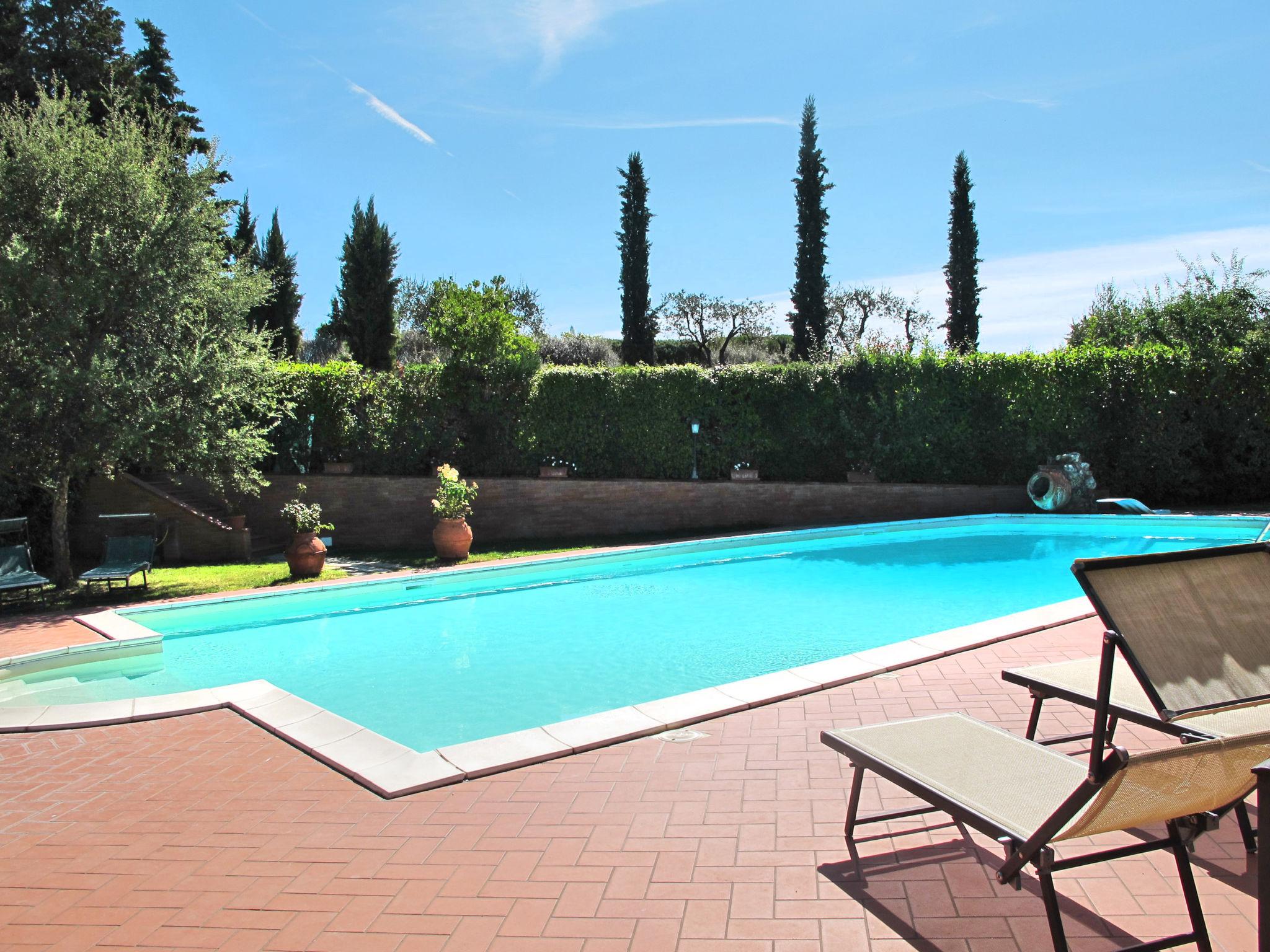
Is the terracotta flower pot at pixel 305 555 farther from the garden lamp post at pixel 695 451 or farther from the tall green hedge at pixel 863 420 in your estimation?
the garden lamp post at pixel 695 451

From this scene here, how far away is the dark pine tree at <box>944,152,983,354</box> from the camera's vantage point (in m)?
31.2

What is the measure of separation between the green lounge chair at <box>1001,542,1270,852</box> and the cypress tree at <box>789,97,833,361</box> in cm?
2699

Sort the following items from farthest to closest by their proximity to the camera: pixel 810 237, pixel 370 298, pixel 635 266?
pixel 635 266, pixel 370 298, pixel 810 237

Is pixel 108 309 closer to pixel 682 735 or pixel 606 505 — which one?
pixel 606 505

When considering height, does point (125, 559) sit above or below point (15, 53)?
below

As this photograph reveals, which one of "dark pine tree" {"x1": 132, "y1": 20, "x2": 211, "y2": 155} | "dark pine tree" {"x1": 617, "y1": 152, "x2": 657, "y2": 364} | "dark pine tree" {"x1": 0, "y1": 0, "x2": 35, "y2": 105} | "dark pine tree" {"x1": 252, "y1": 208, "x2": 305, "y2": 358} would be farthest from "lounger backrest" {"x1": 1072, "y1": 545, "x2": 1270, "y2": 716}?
"dark pine tree" {"x1": 252, "y1": 208, "x2": 305, "y2": 358}

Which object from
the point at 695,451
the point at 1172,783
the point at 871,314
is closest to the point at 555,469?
the point at 695,451

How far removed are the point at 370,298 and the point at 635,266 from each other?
9.91 meters

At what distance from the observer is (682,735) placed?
4516 millimetres

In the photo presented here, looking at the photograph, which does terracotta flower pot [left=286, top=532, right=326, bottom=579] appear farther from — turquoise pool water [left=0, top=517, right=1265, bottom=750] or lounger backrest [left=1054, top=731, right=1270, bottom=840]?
lounger backrest [left=1054, top=731, right=1270, bottom=840]

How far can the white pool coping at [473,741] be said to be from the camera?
4.16 metres

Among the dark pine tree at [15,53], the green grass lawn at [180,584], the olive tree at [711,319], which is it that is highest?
the dark pine tree at [15,53]

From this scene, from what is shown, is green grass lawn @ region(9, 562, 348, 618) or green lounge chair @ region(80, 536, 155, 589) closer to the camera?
green grass lawn @ region(9, 562, 348, 618)

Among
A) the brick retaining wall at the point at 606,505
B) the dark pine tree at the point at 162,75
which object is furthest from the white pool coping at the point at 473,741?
the dark pine tree at the point at 162,75
